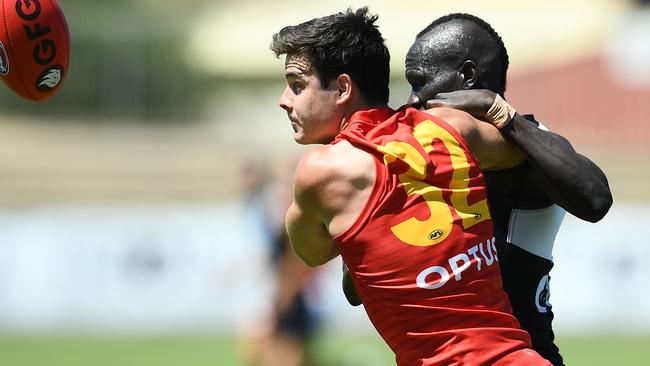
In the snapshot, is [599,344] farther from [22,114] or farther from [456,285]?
[22,114]

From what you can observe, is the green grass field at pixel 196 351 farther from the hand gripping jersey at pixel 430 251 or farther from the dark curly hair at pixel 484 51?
the hand gripping jersey at pixel 430 251

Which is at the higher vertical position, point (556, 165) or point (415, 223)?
point (556, 165)

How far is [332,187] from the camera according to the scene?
393 centimetres

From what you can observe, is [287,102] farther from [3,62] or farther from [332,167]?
[3,62]

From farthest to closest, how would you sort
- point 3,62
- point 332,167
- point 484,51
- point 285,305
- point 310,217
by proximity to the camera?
1. point 285,305
2. point 3,62
3. point 484,51
4. point 310,217
5. point 332,167

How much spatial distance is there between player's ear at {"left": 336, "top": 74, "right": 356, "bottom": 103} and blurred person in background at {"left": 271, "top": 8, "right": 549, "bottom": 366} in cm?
9

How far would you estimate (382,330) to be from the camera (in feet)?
13.6

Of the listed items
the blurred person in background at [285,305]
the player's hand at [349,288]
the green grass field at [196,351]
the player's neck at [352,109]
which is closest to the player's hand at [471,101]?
the player's neck at [352,109]

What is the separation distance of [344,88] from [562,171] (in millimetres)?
831

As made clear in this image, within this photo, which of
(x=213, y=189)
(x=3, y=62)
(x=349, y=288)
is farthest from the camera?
(x=213, y=189)

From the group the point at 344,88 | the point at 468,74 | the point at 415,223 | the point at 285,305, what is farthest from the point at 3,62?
the point at 285,305

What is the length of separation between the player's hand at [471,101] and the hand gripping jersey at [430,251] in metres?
0.16

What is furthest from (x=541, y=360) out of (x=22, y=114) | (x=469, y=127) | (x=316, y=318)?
(x=22, y=114)

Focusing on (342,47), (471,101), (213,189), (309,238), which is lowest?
(309,238)
